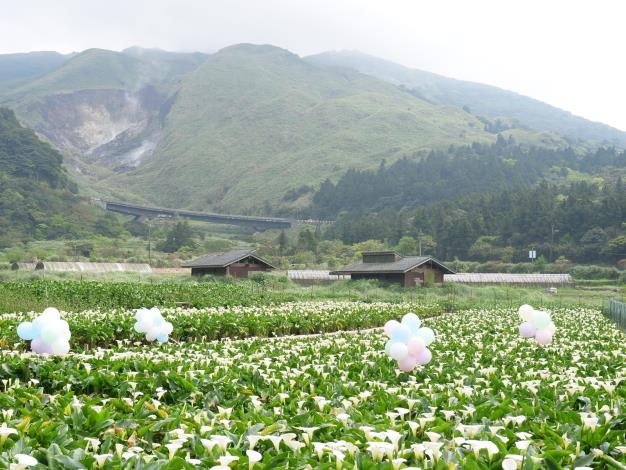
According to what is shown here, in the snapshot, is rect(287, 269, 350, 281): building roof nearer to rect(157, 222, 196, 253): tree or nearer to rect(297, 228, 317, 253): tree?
rect(297, 228, 317, 253): tree

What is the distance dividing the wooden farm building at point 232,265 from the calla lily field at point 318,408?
3716 cm

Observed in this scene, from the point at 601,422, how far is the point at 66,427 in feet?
17.5

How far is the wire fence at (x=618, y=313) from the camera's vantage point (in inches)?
1077

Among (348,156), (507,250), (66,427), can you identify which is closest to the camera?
(66,427)

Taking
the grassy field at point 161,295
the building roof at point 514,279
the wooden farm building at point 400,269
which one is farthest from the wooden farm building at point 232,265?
the building roof at point 514,279

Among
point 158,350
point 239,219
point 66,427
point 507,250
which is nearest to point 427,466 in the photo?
point 66,427

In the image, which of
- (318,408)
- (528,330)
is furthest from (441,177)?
(318,408)

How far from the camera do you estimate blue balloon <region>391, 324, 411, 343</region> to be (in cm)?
1266

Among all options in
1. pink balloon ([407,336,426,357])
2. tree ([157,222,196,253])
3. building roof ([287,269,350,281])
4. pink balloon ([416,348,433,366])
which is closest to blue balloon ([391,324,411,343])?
pink balloon ([407,336,426,357])

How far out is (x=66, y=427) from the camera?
622cm

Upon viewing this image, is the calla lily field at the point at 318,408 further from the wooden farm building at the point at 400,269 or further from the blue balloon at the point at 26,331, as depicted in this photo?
the wooden farm building at the point at 400,269

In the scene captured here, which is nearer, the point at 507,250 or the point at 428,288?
the point at 428,288

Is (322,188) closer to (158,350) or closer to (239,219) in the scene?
(239,219)

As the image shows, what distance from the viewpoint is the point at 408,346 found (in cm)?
1231
